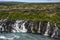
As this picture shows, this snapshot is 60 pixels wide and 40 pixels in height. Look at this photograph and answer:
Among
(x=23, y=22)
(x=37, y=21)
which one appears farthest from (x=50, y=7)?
(x=23, y=22)

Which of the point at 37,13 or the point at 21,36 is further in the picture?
the point at 37,13

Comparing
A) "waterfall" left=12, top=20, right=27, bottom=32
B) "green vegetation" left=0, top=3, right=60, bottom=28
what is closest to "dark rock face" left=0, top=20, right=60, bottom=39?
"waterfall" left=12, top=20, right=27, bottom=32

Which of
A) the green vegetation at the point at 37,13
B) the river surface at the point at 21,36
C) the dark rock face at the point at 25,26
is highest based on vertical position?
the green vegetation at the point at 37,13

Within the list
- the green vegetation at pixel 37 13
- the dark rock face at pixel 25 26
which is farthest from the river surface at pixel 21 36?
the green vegetation at pixel 37 13

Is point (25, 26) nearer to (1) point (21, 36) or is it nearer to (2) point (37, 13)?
(1) point (21, 36)

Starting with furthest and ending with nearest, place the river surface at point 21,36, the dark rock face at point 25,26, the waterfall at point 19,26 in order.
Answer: the waterfall at point 19,26, the dark rock face at point 25,26, the river surface at point 21,36

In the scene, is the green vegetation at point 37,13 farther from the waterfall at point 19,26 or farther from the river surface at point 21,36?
the river surface at point 21,36

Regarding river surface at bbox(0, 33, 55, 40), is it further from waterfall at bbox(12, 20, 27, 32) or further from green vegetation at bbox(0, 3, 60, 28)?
green vegetation at bbox(0, 3, 60, 28)

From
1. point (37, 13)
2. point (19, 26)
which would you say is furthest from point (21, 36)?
point (37, 13)

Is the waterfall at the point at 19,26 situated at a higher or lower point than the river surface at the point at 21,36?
higher
